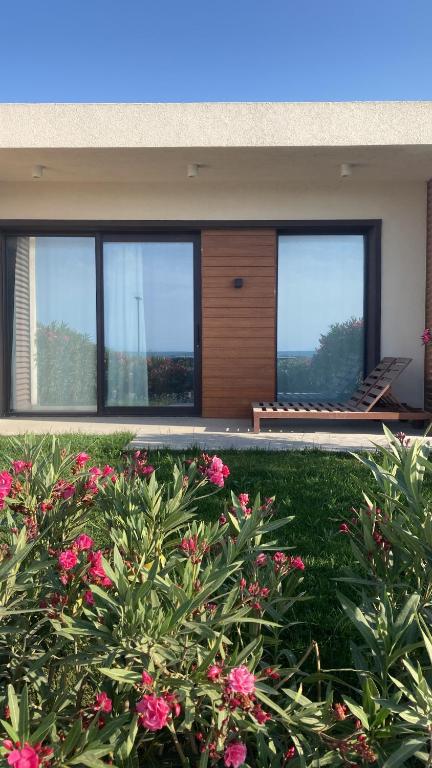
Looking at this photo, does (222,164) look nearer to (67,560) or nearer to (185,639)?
(67,560)

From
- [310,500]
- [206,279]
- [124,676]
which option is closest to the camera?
[124,676]

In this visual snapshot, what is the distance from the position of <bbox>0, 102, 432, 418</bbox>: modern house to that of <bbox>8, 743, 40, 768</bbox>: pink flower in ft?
21.1

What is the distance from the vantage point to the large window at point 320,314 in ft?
26.2

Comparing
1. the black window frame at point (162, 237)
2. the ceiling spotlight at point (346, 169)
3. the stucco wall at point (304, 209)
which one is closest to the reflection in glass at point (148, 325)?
the black window frame at point (162, 237)

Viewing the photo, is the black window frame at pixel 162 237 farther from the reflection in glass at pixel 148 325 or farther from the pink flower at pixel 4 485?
the pink flower at pixel 4 485

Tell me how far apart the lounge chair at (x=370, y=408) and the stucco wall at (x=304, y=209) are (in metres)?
0.57

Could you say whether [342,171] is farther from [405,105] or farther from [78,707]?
[78,707]

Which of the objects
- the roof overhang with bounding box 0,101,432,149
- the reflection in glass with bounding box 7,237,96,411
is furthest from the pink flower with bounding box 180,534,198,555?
the reflection in glass with bounding box 7,237,96,411

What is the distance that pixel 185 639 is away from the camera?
1.26m

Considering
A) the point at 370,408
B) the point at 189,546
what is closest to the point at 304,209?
the point at 370,408

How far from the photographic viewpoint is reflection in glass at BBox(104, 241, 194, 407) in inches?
316

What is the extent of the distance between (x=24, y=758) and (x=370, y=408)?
19.7ft

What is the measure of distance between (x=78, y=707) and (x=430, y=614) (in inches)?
33.0

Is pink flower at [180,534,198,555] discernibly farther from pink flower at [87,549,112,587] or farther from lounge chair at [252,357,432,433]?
lounge chair at [252,357,432,433]
